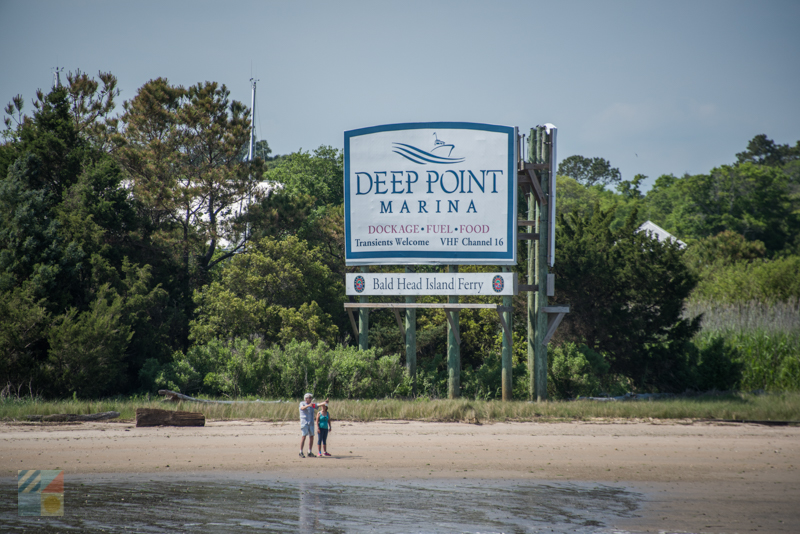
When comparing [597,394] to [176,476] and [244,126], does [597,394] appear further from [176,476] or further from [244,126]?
[244,126]

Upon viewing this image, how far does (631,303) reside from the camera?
81.9ft

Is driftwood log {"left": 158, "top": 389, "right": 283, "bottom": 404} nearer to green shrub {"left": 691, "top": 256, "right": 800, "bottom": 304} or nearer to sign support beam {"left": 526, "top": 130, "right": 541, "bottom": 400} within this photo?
sign support beam {"left": 526, "top": 130, "right": 541, "bottom": 400}

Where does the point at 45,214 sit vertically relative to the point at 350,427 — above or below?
above

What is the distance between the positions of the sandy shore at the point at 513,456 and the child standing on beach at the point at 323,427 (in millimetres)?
341

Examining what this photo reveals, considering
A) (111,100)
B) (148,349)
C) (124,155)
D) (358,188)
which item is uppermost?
(111,100)

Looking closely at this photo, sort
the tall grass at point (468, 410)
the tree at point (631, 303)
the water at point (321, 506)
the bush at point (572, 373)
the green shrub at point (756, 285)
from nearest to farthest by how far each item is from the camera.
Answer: the water at point (321, 506)
the tall grass at point (468, 410)
the bush at point (572, 373)
the tree at point (631, 303)
the green shrub at point (756, 285)

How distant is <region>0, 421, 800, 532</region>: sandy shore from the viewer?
12008 mm

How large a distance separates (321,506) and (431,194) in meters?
11.5

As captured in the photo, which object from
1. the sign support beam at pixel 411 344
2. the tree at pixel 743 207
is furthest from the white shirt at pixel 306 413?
the tree at pixel 743 207

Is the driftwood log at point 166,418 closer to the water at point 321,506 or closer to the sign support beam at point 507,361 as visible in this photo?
the water at point 321,506

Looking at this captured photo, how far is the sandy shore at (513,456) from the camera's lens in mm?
12008

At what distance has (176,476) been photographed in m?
13.5

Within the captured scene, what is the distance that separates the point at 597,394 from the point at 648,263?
4811 millimetres

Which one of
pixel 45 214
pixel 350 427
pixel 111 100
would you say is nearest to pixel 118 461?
pixel 350 427
